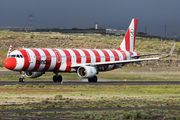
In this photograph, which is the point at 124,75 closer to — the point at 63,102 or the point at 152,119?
the point at 63,102

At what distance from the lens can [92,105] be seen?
2256cm

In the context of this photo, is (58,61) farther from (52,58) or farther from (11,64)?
(11,64)

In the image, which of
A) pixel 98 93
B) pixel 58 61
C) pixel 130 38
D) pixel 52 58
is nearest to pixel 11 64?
pixel 52 58

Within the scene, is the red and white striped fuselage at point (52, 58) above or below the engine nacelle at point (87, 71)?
above

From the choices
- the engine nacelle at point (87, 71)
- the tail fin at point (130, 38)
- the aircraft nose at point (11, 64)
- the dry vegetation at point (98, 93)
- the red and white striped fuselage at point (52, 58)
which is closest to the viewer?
the dry vegetation at point (98, 93)

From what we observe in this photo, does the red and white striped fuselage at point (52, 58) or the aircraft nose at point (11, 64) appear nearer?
the aircraft nose at point (11, 64)

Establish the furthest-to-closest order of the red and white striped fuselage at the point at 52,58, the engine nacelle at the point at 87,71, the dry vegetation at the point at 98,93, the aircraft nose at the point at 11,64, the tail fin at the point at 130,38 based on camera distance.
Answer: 1. the tail fin at the point at 130,38
2. the engine nacelle at the point at 87,71
3. the red and white striped fuselage at the point at 52,58
4. the aircraft nose at the point at 11,64
5. the dry vegetation at the point at 98,93

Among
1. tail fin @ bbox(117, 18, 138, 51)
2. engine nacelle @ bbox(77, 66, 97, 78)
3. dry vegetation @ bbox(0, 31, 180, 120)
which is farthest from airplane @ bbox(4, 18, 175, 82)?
dry vegetation @ bbox(0, 31, 180, 120)

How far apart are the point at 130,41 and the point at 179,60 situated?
157ft

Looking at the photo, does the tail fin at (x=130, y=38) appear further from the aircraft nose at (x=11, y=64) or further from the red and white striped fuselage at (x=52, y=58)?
the aircraft nose at (x=11, y=64)

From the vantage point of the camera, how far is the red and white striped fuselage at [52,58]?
42.7m

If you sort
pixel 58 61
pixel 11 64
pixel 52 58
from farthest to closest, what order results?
pixel 58 61, pixel 52 58, pixel 11 64

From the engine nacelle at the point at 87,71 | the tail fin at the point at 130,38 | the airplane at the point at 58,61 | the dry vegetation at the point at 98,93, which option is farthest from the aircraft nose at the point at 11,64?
the tail fin at the point at 130,38

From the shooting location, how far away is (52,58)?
149 ft
